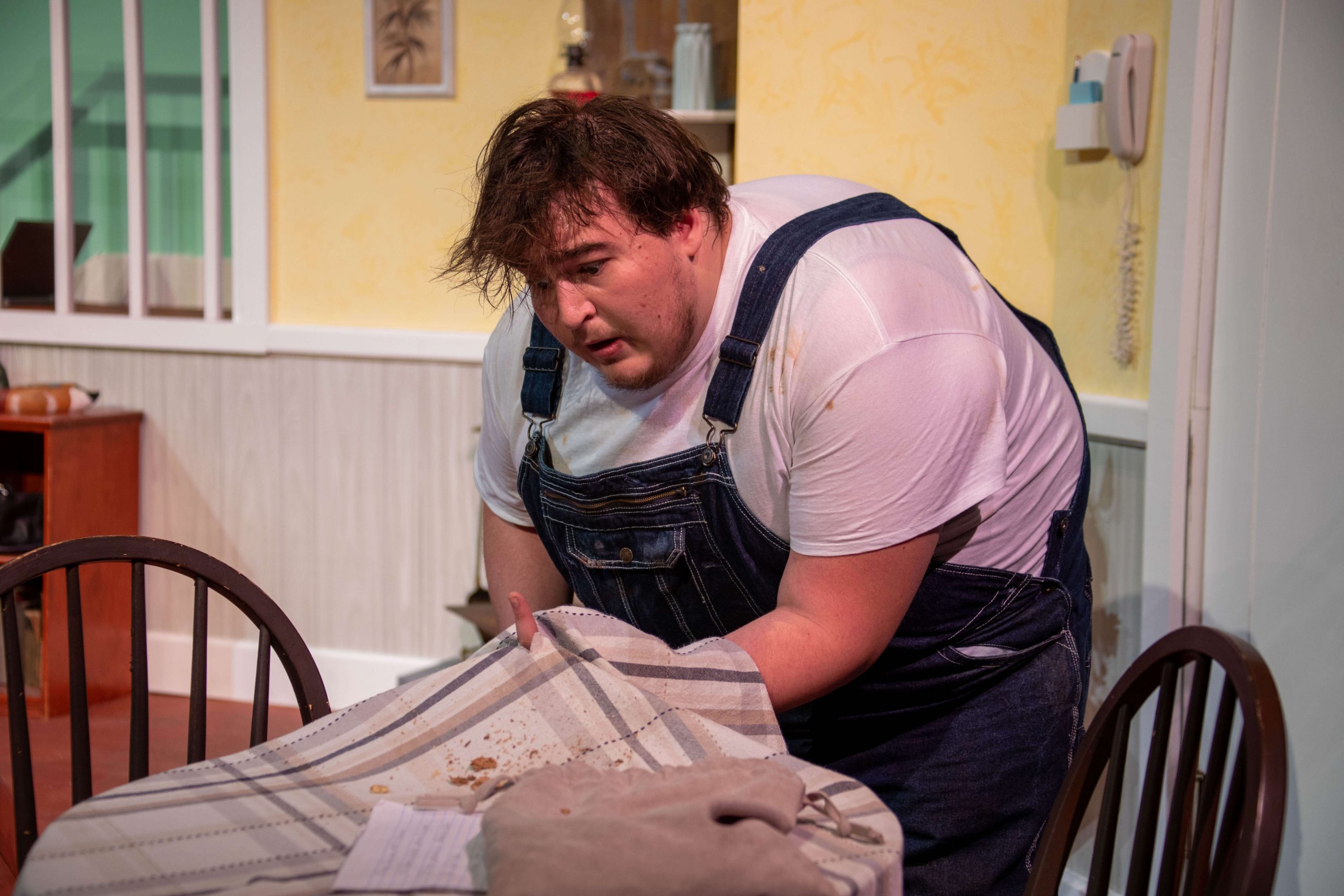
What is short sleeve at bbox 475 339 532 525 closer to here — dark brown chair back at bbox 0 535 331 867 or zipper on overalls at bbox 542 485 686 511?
zipper on overalls at bbox 542 485 686 511

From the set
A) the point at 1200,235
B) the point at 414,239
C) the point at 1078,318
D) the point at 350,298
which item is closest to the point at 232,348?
the point at 350,298

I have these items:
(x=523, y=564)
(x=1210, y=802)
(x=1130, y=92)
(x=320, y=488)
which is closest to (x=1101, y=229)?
(x=1130, y=92)

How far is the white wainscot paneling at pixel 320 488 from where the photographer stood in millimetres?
3455

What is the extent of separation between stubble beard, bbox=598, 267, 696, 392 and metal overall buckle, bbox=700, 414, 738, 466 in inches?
2.8

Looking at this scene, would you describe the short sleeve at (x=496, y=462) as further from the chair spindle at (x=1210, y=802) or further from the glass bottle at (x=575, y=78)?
the glass bottle at (x=575, y=78)

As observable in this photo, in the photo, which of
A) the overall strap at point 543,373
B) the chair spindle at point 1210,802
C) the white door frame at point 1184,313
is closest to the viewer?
the chair spindle at point 1210,802

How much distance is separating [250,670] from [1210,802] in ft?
10.5

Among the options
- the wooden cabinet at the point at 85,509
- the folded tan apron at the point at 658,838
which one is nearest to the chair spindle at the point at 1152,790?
the folded tan apron at the point at 658,838

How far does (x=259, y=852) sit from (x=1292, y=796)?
1.64 meters

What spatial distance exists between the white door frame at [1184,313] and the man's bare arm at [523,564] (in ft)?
3.44

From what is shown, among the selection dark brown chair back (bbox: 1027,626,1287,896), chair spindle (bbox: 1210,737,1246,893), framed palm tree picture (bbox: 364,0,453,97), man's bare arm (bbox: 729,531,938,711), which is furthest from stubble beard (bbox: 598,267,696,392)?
framed palm tree picture (bbox: 364,0,453,97)

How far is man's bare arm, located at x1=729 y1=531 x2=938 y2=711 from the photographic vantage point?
3.77 ft

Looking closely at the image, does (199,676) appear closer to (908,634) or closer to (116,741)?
(908,634)

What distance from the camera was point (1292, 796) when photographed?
5.98 ft
